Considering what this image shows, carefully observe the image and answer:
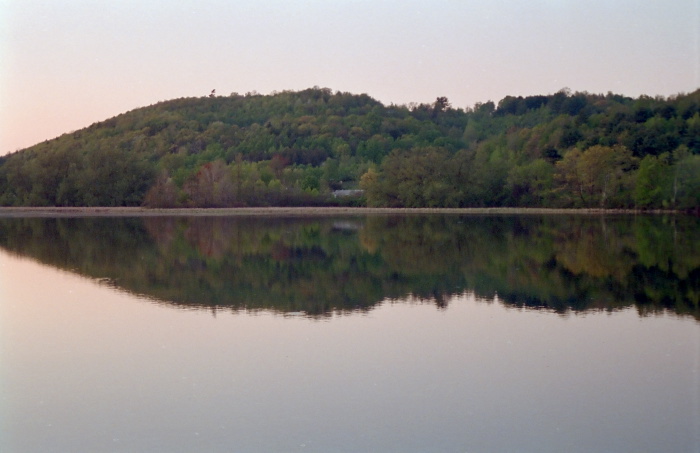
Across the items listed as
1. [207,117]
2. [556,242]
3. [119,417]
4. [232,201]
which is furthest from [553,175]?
[207,117]

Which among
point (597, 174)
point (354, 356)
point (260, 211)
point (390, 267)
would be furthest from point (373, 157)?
point (354, 356)

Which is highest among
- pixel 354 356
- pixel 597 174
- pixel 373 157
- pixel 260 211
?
pixel 373 157

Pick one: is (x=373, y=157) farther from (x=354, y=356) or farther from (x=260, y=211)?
(x=354, y=356)

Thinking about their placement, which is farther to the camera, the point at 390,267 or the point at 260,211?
the point at 260,211

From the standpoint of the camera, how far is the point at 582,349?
389 inches

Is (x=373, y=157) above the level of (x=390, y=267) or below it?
above

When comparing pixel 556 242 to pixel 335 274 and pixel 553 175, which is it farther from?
pixel 553 175


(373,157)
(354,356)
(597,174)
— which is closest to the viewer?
(354,356)

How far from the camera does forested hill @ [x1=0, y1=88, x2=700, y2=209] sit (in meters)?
56.0

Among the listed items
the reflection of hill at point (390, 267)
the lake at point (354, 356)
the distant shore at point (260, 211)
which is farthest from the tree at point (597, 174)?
the lake at point (354, 356)

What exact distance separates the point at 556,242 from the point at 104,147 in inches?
2252

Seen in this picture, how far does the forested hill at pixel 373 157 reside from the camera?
2205 inches

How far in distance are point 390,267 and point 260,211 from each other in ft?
150

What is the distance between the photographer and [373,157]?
9506cm
